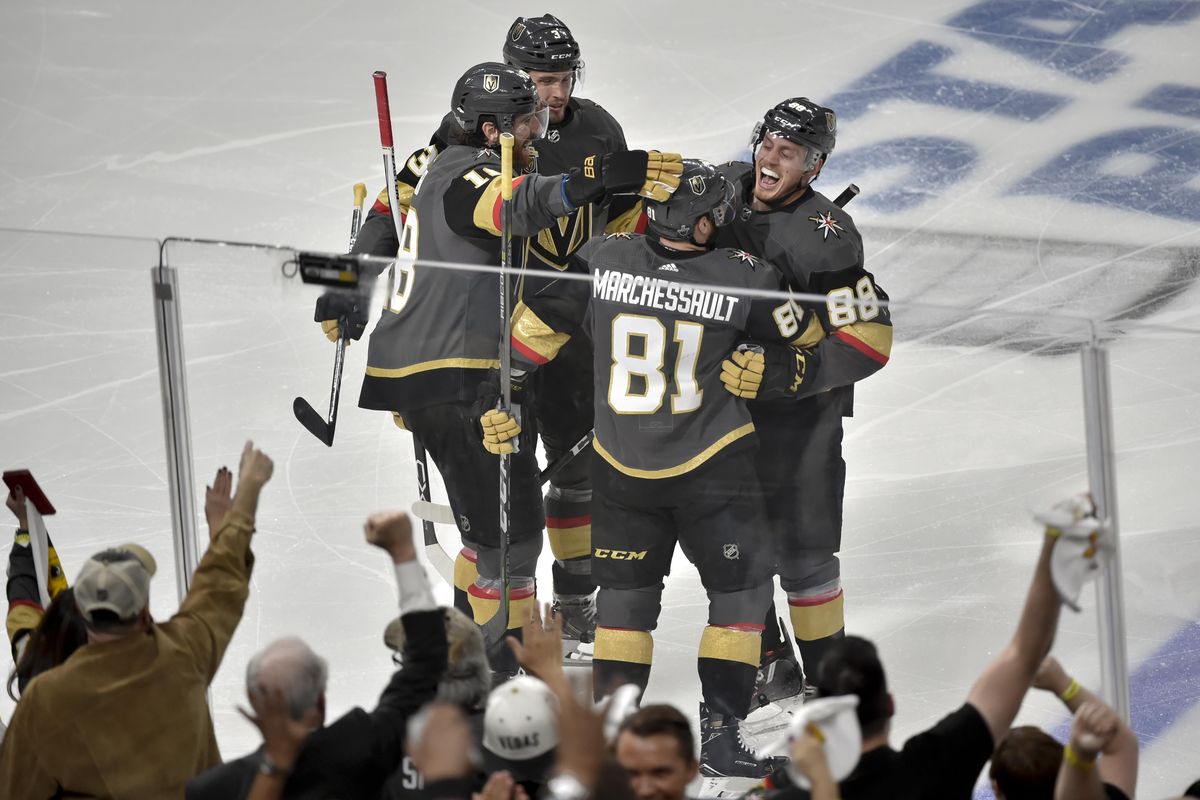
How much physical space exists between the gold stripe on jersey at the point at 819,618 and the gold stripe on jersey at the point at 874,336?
51 centimetres

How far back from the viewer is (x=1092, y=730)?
2.50 m

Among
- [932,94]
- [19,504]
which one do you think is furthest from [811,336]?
[932,94]

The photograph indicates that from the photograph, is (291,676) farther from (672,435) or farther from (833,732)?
(672,435)

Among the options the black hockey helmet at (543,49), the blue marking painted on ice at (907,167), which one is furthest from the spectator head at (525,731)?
the blue marking painted on ice at (907,167)

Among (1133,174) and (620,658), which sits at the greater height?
(1133,174)

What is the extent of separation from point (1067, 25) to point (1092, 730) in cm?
603

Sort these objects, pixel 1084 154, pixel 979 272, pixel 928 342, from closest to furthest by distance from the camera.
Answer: pixel 928 342
pixel 979 272
pixel 1084 154

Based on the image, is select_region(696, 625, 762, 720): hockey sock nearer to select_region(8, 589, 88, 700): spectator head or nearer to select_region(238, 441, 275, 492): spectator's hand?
select_region(238, 441, 275, 492): spectator's hand

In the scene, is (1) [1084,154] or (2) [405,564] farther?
(1) [1084,154]

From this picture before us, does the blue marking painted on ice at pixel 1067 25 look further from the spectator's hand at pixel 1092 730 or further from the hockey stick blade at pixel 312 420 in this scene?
the spectator's hand at pixel 1092 730

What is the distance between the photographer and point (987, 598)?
357cm

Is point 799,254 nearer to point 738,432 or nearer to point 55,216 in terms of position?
point 738,432

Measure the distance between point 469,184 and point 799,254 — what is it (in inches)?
29.2

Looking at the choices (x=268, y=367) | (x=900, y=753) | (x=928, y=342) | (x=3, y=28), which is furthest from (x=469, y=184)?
(x=3, y=28)
